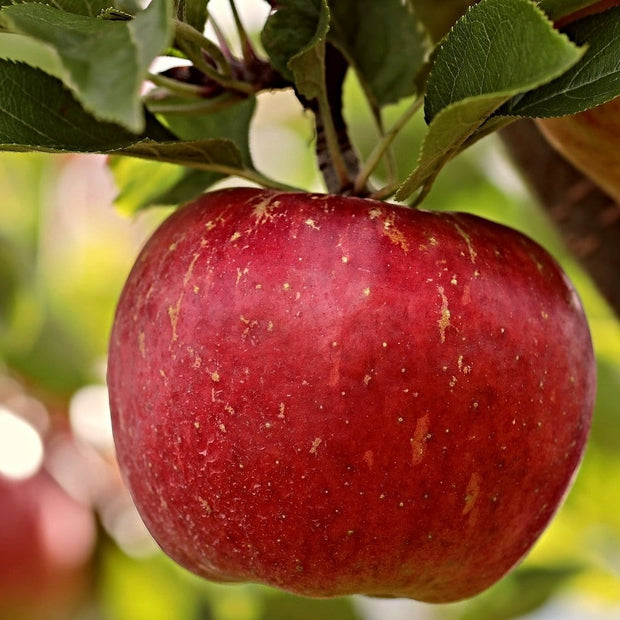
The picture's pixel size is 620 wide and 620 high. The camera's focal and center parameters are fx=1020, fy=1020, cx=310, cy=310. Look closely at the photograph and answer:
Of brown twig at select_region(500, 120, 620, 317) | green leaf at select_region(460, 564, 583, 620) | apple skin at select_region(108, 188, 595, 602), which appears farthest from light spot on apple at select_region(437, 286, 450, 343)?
green leaf at select_region(460, 564, 583, 620)

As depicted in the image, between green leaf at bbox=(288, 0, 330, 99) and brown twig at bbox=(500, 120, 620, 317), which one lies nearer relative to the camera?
green leaf at bbox=(288, 0, 330, 99)

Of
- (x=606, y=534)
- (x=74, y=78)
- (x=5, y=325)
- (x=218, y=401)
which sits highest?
(x=74, y=78)

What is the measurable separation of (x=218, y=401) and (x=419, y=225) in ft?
0.52

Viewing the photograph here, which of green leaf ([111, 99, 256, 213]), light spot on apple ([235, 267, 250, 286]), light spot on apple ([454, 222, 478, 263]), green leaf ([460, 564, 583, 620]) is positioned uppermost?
light spot on apple ([454, 222, 478, 263])

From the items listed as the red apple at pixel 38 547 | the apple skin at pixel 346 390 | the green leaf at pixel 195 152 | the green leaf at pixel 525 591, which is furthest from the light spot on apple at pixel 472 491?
the red apple at pixel 38 547

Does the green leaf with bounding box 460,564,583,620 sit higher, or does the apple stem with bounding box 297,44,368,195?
the apple stem with bounding box 297,44,368,195

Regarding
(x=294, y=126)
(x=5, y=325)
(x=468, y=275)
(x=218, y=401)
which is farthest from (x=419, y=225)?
(x=294, y=126)

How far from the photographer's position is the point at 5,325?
1.26 m

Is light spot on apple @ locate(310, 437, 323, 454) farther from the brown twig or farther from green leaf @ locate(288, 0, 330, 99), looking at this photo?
the brown twig

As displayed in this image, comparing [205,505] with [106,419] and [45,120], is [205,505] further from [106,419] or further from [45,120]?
[106,419]

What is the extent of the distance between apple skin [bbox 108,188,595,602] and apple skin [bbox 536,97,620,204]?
0.12 meters

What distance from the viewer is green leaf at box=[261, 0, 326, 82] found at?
24.2 inches

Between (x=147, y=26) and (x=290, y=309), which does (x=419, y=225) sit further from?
(x=147, y=26)

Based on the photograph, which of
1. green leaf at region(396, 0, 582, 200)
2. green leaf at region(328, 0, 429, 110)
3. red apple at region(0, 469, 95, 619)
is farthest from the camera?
red apple at region(0, 469, 95, 619)
